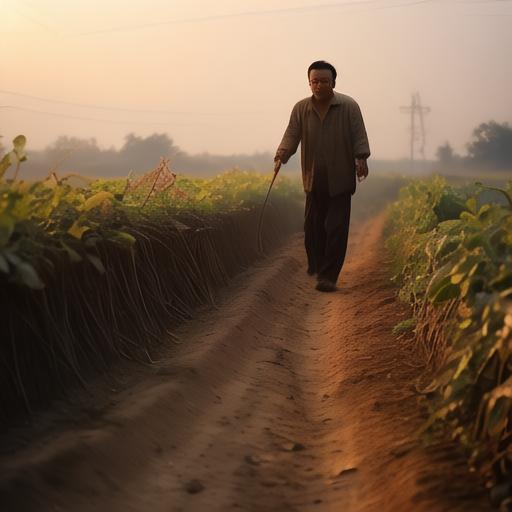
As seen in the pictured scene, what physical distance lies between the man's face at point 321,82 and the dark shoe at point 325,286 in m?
1.97

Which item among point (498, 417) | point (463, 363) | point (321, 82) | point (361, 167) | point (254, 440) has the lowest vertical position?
point (254, 440)

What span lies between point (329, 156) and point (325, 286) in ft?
4.63

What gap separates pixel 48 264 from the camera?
14.4 ft

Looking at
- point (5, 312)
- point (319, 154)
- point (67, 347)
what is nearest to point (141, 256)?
point (67, 347)

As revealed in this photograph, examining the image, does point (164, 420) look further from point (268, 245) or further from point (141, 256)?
point (268, 245)

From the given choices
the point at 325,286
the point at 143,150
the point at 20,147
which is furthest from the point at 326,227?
the point at 143,150

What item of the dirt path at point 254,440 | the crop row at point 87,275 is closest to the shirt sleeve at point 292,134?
the crop row at point 87,275

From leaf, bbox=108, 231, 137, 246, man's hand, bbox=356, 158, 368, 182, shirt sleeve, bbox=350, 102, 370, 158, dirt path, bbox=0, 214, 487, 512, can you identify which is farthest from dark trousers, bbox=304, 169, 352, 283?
leaf, bbox=108, 231, 137, 246

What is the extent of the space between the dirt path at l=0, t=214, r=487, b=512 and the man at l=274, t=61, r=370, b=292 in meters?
2.16

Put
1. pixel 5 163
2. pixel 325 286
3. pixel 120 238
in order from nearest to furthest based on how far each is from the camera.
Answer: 1. pixel 5 163
2. pixel 120 238
3. pixel 325 286

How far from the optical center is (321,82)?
901 cm

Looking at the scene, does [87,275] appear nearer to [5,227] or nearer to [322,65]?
[5,227]

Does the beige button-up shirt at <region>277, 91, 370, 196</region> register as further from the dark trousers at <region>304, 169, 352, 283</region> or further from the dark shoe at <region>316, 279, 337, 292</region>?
the dark shoe at <region>316, 279, 337, 292</region>

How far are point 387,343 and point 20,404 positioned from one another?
3.01m
